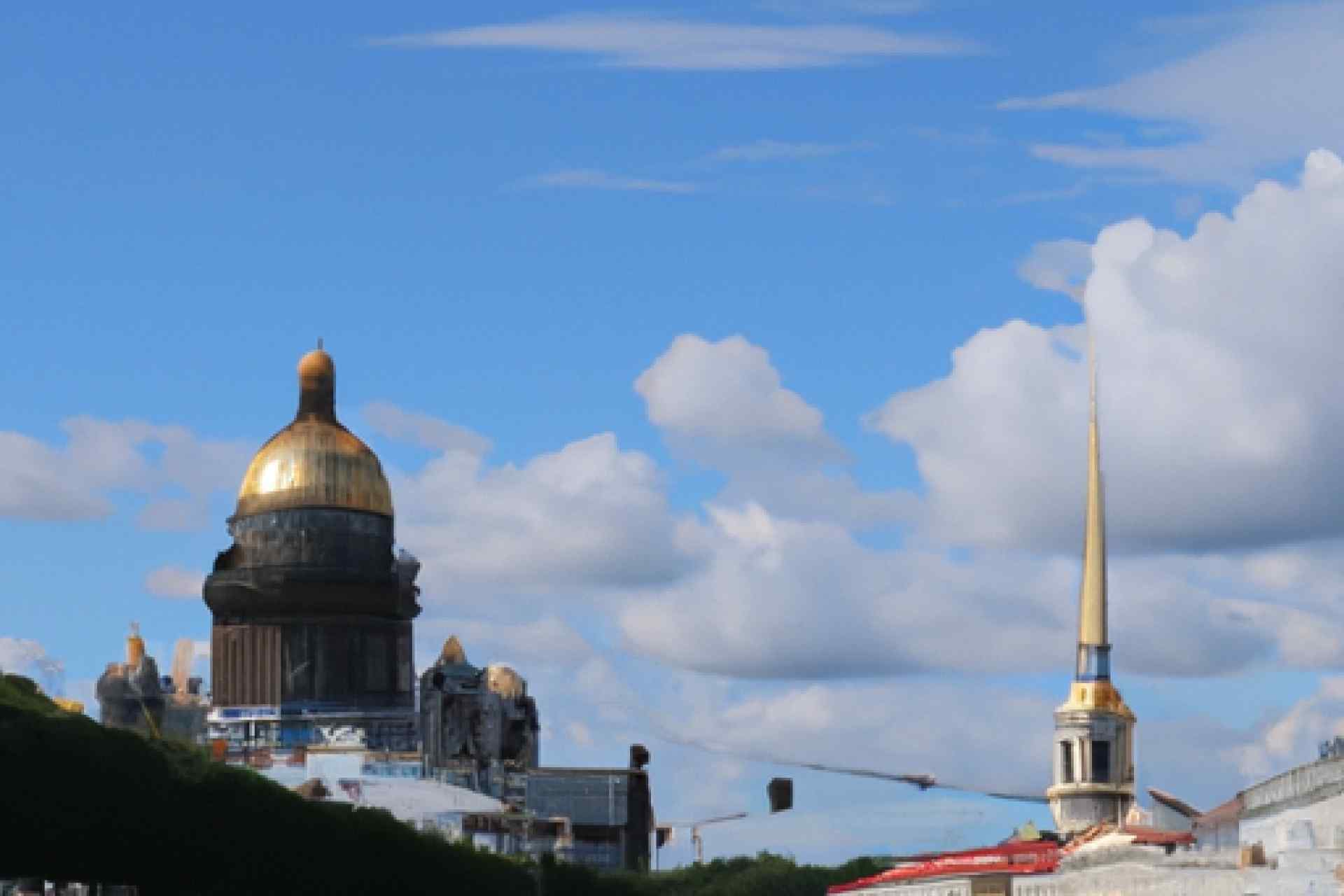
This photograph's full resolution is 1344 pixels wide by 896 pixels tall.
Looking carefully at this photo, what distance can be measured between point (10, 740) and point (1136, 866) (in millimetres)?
34428

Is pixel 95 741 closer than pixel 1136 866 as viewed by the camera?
No

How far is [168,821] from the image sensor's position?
13212cm

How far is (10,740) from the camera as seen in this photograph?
419 ft

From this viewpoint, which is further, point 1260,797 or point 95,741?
point 95,741

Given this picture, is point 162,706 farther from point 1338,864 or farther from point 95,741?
point 1338,864

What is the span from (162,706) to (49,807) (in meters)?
72.8

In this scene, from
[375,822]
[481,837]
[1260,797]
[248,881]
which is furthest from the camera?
[481,837]

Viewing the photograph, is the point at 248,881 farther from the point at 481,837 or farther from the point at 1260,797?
the point at 481,837

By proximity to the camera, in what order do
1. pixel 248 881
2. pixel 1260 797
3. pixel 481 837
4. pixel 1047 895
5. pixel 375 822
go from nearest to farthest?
pixel 1260 797 → pixel 1047 895 → pixel 248 881 → pixel 375 822 → pixel 481 837

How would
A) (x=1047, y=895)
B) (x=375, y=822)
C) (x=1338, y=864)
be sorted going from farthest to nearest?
(x=375, y=822) < (x=1047, y=895) < (x=1338, y=864)

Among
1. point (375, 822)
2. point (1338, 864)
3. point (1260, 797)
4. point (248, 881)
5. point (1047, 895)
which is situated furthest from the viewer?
point (375, 822)

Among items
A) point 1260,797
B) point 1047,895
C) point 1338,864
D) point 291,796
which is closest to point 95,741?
point 291,796

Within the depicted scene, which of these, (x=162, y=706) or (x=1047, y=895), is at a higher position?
(x=162, y=706)

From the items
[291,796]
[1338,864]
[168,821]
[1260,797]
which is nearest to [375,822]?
[291,796]
